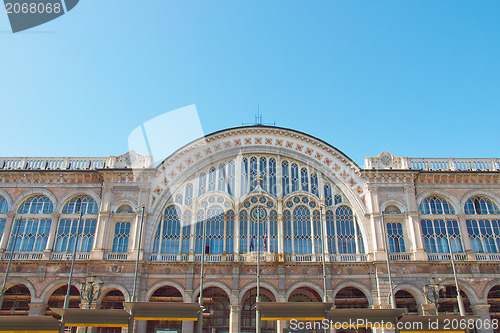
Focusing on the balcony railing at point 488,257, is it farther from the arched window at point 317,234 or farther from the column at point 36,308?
the column at point 36,308

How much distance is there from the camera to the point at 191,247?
3731 centimetres

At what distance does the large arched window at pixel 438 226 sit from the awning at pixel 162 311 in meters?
22.4

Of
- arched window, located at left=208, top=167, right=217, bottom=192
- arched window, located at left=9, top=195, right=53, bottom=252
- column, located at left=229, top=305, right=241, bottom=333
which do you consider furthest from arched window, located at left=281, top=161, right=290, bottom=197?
arched window, located at left=9, top=195, right=53, bottom=252

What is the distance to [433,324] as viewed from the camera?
90.0 feet

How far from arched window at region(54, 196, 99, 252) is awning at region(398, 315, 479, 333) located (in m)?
27.4

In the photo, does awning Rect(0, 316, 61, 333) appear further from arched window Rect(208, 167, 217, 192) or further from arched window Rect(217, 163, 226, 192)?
arched window Rect(217, 163, 226, 192)

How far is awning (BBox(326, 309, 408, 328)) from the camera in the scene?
90.4 feet

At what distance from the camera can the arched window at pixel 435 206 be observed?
3866 centimetres

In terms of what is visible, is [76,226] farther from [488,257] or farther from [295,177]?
[488,257]

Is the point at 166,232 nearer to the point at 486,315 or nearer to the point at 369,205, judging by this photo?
the point at 369,205

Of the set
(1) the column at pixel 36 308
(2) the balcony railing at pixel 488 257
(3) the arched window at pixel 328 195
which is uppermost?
(3) the arched window at pixel 328 195

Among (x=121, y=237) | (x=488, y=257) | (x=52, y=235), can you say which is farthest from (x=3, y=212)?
(x=488, y=257)

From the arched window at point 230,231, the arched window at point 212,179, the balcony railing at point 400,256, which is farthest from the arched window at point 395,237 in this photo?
the arched window at point 212,179

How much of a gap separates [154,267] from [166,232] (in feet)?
11.6
